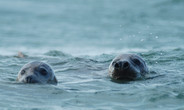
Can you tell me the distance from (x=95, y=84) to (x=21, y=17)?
13457 millimetres

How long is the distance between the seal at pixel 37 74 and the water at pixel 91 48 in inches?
6.0

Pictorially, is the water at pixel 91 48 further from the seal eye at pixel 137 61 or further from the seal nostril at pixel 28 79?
the seal eye at pixel 137 61

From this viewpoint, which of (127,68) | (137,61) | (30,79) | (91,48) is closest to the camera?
(30,79)

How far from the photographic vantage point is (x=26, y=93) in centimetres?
830

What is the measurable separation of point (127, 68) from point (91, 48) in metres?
7.04

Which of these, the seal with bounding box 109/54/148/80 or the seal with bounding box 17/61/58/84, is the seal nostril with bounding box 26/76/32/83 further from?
the seal with bounding box 109/54/148/80

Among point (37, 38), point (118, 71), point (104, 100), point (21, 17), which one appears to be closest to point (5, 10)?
point (21, 17)

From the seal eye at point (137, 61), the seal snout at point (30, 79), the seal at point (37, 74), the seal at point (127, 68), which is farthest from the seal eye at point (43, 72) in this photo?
the seal eye at point (137, 61)

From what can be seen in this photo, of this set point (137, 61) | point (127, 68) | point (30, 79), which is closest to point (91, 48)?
point (137, 61)

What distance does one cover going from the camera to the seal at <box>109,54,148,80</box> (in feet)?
31.0

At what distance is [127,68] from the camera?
31.1 feet

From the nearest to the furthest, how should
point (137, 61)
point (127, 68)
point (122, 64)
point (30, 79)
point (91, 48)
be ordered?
point (30, 79)
point (122, 64)
point (127, 68)
point (137, 61)
point (91, 48)

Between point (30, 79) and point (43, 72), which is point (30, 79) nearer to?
point (30, 79)

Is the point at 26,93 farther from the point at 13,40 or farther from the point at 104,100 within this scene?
the point at 13,40
